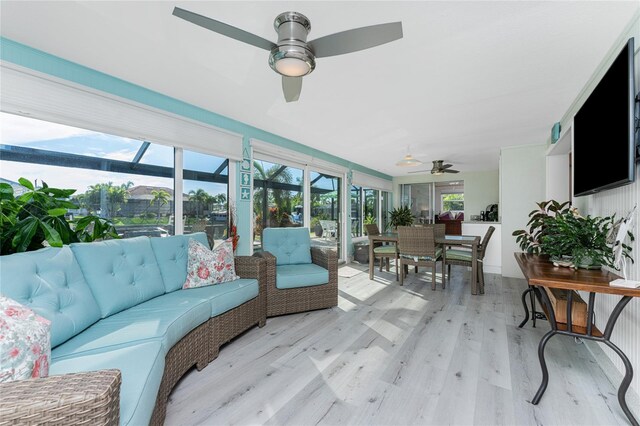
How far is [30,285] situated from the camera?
140 cm

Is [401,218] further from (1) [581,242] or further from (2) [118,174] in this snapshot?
(2) [118,174]

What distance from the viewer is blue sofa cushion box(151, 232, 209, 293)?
7.52 ft

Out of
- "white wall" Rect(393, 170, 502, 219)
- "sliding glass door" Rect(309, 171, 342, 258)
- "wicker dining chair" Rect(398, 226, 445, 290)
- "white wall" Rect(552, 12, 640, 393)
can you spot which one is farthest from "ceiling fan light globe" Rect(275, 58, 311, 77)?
"white wall" Rect(393, 170, 502, 219)

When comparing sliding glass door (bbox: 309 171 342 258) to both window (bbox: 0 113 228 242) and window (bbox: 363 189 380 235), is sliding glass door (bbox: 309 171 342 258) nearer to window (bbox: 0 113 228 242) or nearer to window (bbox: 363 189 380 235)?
window (bbox: 363 189 380 235)

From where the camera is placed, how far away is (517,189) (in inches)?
186

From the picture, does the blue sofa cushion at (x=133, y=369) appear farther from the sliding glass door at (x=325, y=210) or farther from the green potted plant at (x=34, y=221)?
the sliding glass door at (x=325, y=210)

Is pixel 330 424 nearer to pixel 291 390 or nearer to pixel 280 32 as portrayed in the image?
pixel 291 390

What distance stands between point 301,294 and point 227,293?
38.3 inches

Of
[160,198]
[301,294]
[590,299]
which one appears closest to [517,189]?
[590,299]

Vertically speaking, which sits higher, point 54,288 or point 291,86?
point 291,86

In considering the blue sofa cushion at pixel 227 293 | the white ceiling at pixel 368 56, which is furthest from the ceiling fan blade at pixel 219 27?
the blue sofa cushion at pixel 227 293

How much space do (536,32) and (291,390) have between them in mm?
2890

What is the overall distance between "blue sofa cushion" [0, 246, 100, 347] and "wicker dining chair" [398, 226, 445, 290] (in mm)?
3699

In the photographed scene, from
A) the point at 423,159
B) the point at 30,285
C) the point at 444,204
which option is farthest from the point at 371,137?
the point at 444,204
